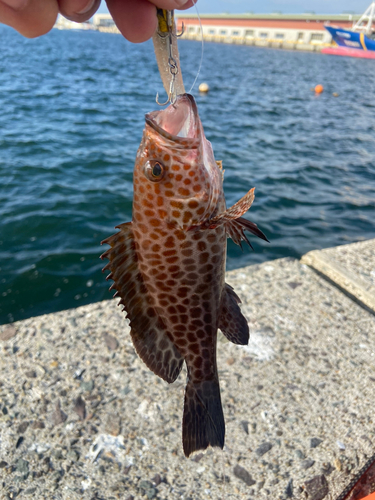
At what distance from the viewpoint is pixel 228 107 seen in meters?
23.9

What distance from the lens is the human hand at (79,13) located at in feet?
6.61

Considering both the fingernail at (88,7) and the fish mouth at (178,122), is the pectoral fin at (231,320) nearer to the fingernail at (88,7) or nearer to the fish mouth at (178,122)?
the fish mouth at (178,122)

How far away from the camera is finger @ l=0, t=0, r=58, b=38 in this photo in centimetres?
199

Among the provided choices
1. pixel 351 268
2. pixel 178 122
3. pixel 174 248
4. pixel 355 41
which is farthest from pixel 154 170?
pixel 355 41

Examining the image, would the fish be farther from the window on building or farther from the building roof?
the window on building

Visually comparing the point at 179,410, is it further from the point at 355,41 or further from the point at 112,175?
the point at 355,41

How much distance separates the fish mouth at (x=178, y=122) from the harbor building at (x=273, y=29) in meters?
98.0

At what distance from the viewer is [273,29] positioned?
113m

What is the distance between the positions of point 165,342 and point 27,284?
5.81 meters

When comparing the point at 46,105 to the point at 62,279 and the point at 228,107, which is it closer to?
the point at 228,107

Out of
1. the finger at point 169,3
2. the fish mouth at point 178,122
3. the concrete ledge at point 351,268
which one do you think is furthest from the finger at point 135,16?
the concrete ledge at point 351,268

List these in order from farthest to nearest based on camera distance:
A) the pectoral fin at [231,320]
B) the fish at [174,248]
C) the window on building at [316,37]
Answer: the window on building at [316,37] → the pectoral fin at [231,320] → the fish at [174,248]

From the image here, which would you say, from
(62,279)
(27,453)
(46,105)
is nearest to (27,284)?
(62,279)

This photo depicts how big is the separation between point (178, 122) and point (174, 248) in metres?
0.77
